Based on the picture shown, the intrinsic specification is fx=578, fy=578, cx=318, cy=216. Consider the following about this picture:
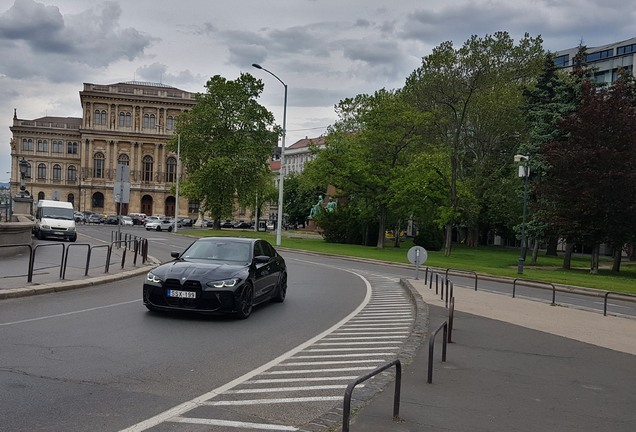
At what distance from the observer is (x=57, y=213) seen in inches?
1367

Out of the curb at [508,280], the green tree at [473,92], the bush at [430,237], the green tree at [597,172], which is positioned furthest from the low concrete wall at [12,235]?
the bush at [430,237]

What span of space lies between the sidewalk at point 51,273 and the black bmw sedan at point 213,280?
3.38 meters

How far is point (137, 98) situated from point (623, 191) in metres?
90.8

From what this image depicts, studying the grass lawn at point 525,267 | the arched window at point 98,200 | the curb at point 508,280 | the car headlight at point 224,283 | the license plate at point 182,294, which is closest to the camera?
the license plate at point 182,294

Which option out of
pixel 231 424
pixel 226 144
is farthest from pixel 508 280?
pixel 226 144

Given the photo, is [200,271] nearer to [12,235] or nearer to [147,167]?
[12,235]

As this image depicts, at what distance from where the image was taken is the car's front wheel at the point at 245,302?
10.5 metres

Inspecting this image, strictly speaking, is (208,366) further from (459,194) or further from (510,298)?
(459,194)

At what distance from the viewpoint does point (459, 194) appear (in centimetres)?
4575

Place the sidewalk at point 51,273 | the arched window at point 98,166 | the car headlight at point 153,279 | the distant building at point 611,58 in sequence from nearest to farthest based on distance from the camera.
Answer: the car headlight at point 153,279, the sidewalk at point 51,273, the distant building at point 611,58, the arched window at point 98,166

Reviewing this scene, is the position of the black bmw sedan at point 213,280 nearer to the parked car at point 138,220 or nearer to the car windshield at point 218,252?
the car windshield at point 218,252

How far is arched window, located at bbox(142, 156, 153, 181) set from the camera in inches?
4205

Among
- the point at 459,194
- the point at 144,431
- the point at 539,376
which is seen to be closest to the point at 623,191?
the point at 459,194

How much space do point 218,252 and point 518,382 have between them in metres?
6.73
